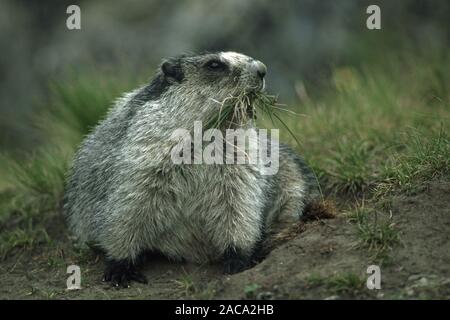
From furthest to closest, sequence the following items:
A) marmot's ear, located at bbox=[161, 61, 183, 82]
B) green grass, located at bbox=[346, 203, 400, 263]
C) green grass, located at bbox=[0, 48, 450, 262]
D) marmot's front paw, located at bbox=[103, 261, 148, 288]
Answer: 1. green grass, located at bbox=[0, 48, 450, 262]
2. marmot's ear, located at bbox=[161, 61, 183, 82]
3. marmot's front paw, located at bbox=[103, 261, 148, 288]
4. green grass, located at bbox=[346, 203, 400, 263]

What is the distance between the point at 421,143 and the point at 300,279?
2.18m

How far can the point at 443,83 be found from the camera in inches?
389

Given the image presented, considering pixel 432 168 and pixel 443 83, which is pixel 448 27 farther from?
pixel 432 168

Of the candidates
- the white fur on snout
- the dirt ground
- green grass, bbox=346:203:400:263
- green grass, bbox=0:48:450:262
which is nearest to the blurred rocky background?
green grass, bbox=0:48:450:262

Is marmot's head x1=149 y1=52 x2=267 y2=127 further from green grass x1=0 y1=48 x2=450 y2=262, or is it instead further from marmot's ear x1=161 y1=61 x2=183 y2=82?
green grass x1=0 y1=48 x2=450 y2=262

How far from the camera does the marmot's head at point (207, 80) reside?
636cm

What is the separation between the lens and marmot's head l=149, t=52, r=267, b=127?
20.9 ft

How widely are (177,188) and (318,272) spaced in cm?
150

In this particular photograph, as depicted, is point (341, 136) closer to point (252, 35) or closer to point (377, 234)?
point (377, 234)

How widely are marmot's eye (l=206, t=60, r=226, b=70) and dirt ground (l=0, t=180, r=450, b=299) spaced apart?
1670 mm

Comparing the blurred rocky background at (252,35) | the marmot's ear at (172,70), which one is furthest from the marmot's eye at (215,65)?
the blurred rocky background at (252,35)

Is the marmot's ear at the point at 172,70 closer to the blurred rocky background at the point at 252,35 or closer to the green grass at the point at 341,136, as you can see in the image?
the green grass at the point at 341,136

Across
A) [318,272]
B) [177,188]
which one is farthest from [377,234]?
[177,188]

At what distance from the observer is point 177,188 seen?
20.9ft
